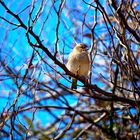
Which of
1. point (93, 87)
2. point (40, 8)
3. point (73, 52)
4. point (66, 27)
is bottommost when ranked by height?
point (93, 87)

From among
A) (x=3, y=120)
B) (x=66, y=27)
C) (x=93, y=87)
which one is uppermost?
(x=66, y=27)

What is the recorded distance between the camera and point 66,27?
374cm

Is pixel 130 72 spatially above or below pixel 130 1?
below

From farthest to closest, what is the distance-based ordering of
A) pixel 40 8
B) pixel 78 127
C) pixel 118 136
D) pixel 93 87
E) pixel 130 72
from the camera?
pixel 78 127 → pixel 118 136 → pixel 93 87 → pixel 130 72 → pixel 40 8

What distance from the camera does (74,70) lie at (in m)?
4.71

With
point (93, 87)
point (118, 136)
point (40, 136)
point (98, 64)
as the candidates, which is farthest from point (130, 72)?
point (40, 136)

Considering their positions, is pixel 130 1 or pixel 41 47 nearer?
pixel 41 47

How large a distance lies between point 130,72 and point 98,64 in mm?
2196

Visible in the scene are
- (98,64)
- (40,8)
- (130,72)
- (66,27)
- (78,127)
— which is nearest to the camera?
(40,8)

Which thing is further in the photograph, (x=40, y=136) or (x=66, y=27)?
(x=40, y=136)

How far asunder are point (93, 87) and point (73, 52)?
1.55 meters

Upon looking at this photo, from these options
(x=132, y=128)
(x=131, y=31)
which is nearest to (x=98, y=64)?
(x=132, y=128)

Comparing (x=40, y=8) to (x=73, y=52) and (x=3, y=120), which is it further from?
(x=73, y=52)

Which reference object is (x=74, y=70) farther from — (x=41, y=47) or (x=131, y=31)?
(x=41, y=47)
